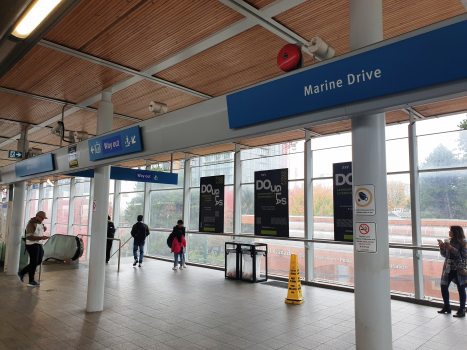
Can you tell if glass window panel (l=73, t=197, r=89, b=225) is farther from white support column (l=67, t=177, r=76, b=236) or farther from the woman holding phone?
the woman holding phone

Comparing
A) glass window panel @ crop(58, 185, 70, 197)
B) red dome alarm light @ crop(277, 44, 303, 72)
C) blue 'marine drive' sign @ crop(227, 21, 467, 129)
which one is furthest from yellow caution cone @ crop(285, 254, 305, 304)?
glass window panel @ crop(58, 185, 70, 197)

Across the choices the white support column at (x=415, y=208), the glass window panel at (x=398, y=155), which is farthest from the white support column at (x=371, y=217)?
the glass window panel at (x=398, y=155)

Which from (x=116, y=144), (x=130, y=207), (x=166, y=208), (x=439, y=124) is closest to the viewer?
(x=116, y=144)

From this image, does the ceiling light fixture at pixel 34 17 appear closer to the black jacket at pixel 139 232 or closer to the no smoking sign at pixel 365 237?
the no smoking sign at pixel 365 237

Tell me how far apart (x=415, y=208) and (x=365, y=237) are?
228 inches

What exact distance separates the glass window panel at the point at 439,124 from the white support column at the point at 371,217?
596 centimetres

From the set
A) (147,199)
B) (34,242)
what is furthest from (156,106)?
(147,199)

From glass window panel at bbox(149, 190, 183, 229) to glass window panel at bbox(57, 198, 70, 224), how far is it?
7.55 meters

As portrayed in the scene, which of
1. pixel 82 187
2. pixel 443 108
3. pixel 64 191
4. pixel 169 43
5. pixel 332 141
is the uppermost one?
pixel 443 108

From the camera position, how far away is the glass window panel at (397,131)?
28.7ft

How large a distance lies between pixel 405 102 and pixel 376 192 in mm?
967

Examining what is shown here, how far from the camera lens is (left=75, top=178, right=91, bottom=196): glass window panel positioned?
1905 cm

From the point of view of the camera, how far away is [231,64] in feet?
18.2

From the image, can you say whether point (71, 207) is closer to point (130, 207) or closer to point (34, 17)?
point (130, 207)
